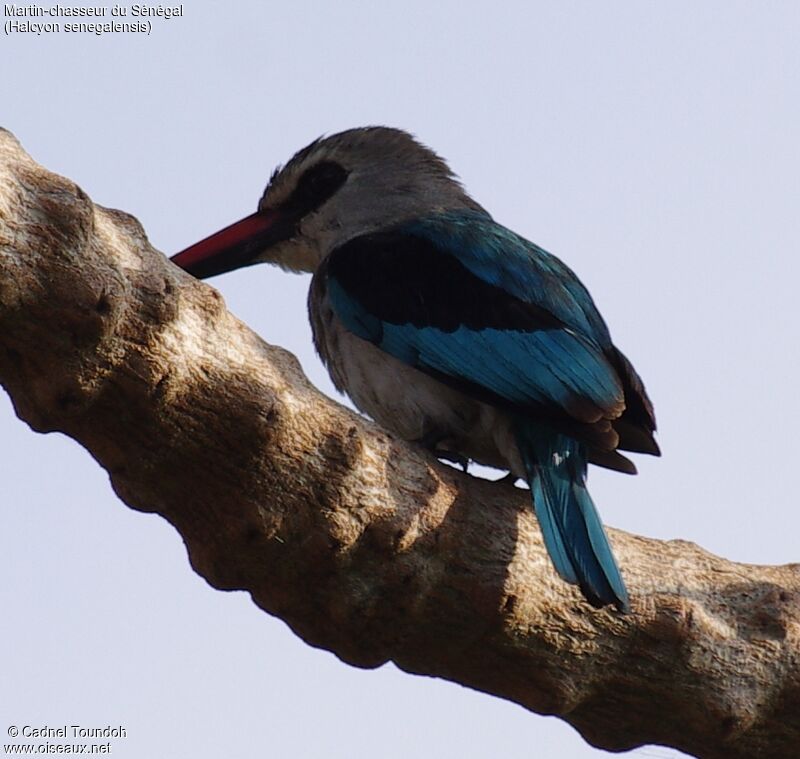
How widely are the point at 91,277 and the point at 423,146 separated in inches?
125

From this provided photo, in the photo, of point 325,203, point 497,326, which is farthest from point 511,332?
point 325,203

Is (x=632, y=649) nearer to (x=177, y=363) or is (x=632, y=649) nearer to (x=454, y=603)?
(x=454, y=603)

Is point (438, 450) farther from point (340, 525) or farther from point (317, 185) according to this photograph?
point (317, 185)

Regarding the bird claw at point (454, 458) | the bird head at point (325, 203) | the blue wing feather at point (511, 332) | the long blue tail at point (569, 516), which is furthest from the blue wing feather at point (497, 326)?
the bird head at point (325, 203)

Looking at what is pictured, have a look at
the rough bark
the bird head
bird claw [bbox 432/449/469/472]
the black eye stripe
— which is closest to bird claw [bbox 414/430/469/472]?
bird claw [bbox 432/449/469/472]

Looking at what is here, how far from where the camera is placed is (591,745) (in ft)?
12.8

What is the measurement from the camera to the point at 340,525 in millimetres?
3348

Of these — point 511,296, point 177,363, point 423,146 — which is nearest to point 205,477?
point 177,363

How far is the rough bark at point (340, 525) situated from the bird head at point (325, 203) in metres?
1.99

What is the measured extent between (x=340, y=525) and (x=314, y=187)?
8.53ft

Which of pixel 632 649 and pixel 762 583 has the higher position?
pixel 762 583

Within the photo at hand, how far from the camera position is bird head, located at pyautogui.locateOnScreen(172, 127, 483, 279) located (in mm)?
5598

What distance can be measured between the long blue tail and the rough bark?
0.09 m

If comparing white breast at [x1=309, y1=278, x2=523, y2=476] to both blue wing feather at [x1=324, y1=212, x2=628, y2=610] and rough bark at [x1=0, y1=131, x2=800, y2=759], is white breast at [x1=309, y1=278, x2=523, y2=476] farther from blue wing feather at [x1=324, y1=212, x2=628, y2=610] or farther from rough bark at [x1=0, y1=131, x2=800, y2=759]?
rough bark at [x1=0, y1=131, x2=800, y2=759]
